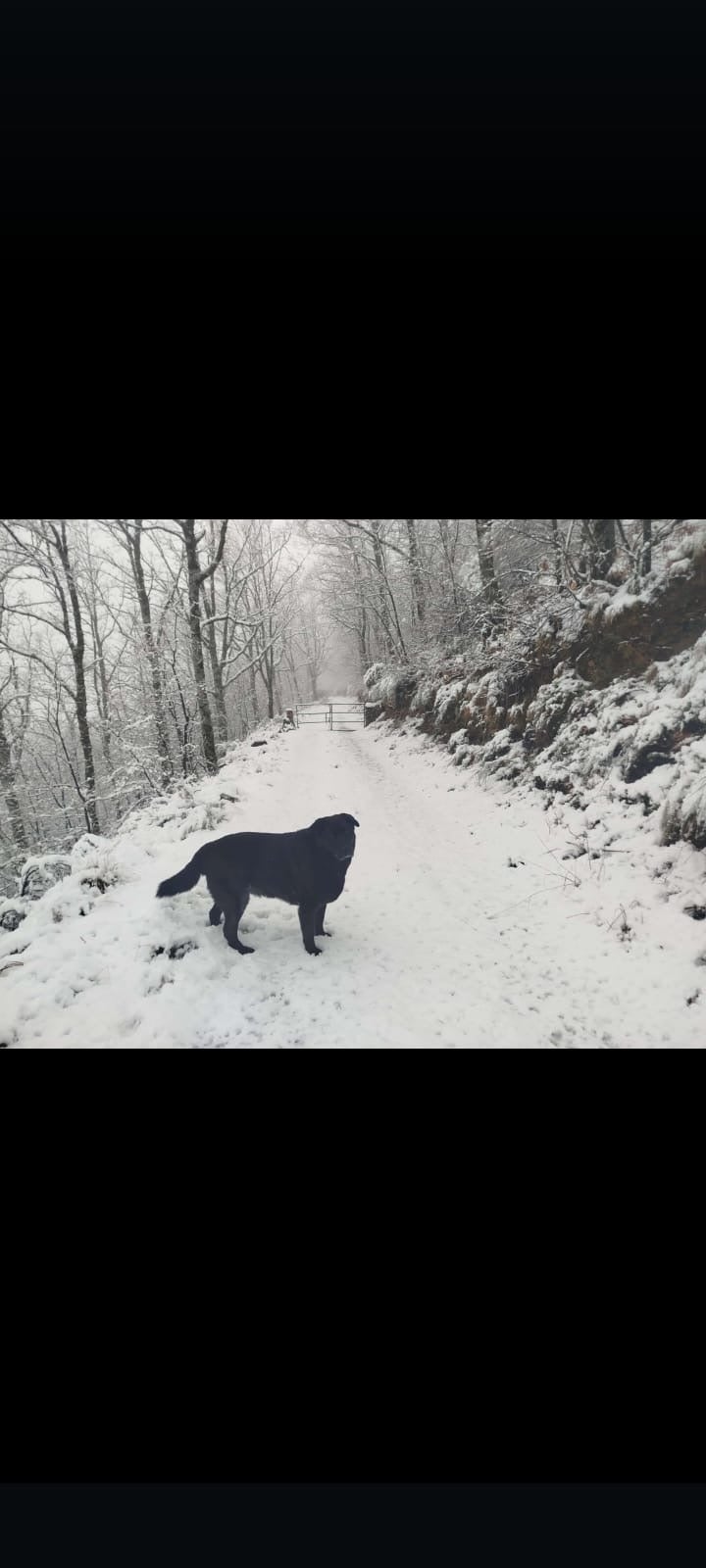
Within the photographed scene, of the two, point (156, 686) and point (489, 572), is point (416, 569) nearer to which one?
point (489, 572)

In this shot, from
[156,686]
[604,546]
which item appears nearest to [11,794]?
[156,686]

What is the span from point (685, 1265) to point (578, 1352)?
0.39m

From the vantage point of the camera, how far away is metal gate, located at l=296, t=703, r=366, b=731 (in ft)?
11.1

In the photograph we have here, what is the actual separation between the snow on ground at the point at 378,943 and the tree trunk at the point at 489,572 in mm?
1633

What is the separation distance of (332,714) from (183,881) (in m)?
1.67

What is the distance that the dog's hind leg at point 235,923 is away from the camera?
219 cm

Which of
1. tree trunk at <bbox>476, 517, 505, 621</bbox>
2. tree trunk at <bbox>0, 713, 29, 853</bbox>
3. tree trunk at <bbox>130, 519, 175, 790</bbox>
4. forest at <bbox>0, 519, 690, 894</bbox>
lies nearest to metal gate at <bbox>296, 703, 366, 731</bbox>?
forest at <bbox>0, 519, 690, 894</bbox>

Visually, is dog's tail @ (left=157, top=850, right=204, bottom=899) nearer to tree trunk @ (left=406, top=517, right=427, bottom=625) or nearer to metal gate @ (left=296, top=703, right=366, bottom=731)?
metal gate @ (left=296, top=703, right=366, bottom=731)

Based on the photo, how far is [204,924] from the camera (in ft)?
7.23

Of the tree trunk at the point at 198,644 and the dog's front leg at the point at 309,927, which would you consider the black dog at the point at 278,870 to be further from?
the tree trunk at the point at 198,644

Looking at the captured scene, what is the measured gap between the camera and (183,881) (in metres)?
2.24
